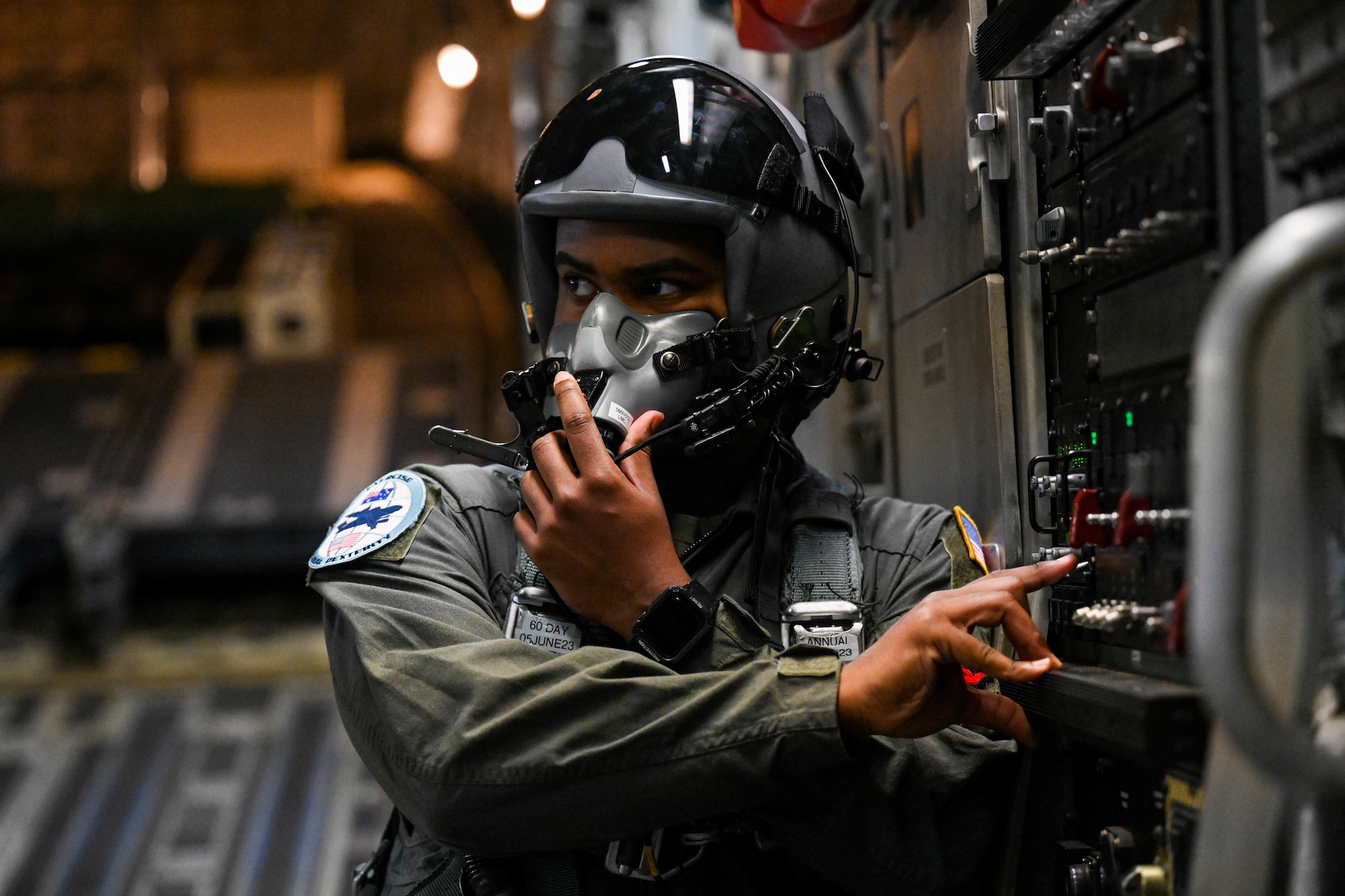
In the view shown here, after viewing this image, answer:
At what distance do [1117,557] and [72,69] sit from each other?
12632 millimetres

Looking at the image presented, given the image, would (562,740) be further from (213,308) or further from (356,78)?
(356,78)

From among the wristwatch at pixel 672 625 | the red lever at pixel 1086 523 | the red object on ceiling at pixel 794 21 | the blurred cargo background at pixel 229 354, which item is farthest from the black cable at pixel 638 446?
the blurred cargo background at pixel 229 354

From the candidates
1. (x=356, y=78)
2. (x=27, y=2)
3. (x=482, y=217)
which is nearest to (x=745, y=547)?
(x=482, y=217)

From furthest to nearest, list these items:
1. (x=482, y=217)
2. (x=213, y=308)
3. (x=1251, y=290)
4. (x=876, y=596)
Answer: (x=482, y=217) < (x=213, y=308) < (x=876, y=596) < (x=1251, y=290)

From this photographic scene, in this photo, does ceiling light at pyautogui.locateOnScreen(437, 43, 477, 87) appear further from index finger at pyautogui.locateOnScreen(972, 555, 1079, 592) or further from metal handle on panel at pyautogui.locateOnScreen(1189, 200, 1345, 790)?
metal handle on panel at pyautogui.locateOnScreen(1189, 200, 1345, 790)

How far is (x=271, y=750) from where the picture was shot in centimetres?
491

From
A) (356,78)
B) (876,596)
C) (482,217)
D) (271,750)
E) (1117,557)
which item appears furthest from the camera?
(356,78)

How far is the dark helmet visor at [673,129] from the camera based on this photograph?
5.86ft

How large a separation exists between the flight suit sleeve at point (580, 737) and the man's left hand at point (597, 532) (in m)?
0.13

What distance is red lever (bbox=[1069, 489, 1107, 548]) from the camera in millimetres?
1370

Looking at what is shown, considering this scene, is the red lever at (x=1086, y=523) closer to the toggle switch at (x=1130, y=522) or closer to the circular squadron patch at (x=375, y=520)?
the toggle switch at (x=1130, y=522)

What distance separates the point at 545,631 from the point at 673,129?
2.52 feet

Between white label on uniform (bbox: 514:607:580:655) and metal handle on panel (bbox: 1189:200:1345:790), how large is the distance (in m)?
1.03

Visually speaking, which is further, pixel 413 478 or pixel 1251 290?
pixel 413 478
